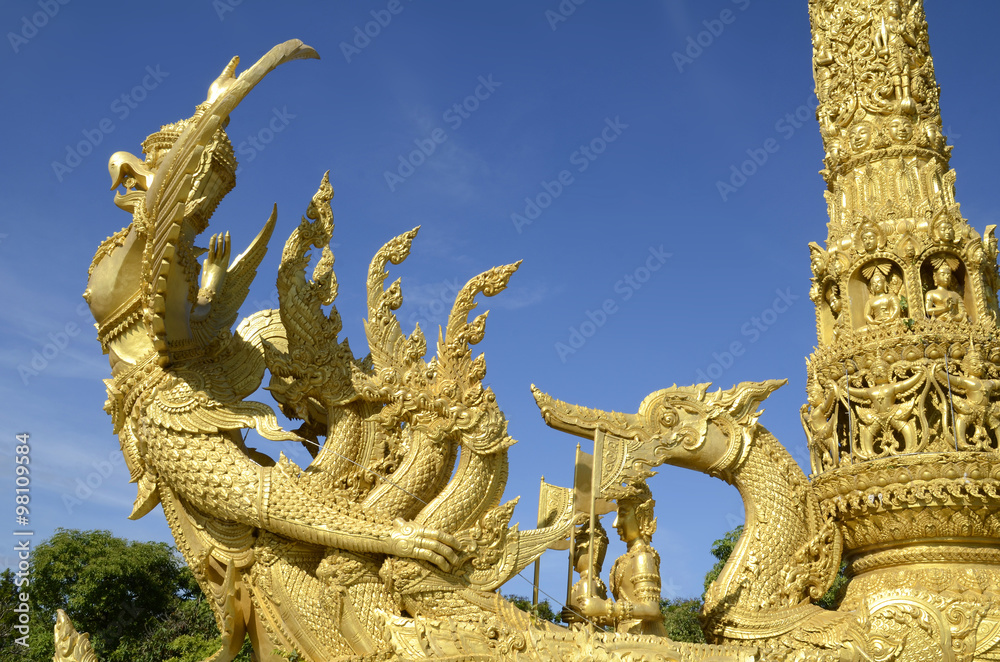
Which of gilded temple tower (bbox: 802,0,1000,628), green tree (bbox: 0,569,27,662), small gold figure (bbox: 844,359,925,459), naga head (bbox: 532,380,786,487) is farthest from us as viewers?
green tree (bbox: 0,569,27,662)

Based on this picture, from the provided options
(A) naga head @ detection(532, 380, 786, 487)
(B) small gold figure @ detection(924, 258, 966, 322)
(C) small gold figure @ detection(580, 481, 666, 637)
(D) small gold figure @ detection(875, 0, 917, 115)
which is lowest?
(C) small gold figure @ detection(580, 481, 666, 637)

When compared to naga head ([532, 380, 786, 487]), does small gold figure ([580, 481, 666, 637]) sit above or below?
below

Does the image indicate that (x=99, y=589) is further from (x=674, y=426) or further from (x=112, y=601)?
(x=674, y=426)

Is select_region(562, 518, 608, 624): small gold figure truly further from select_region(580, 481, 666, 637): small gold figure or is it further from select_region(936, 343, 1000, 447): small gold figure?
select_region(936, 343, 1000, 447): small gold figure

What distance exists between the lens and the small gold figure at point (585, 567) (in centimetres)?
787

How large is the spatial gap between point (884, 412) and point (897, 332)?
68cm

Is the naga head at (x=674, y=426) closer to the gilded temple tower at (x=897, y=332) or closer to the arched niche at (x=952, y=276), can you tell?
the gilded temple tower at (x=897, y=332)

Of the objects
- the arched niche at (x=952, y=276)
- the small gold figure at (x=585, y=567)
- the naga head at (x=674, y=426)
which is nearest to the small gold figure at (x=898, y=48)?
the arched niche at (x=952, y=276)

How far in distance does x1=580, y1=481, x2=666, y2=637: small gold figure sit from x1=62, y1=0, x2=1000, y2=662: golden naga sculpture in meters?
0.02

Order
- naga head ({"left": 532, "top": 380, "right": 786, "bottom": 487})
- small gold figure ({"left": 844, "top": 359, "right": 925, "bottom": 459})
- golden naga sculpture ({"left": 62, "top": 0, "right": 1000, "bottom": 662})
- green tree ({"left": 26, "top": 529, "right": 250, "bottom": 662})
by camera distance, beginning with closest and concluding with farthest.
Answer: golden naga sculpture ({"left": 62, "top": 0, "right": 1000, "bottom": 662}) < small gold figure ({"left": 844, "top": 359, "right": 925, "bottom": 459}) < naga head ({"left": 532, "top": 380, "right": 786, "bottom": 487}) < green tree ({"left": 26, "top": 529, "right": 250, "bottom": 662})

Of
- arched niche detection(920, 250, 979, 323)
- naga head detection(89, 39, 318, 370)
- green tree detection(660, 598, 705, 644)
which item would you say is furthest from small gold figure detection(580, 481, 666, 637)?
green tree detection(660, 598, 705, 644)

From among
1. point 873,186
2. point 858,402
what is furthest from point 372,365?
point 873,186

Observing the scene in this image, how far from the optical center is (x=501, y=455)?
827 cm

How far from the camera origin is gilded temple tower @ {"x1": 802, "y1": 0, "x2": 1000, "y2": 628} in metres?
7.82
